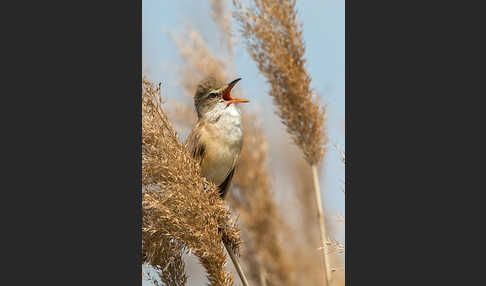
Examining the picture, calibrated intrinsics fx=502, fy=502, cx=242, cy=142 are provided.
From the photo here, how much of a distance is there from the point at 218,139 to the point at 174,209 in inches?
33.5

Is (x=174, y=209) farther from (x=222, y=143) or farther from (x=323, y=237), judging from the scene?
(x=222, y=143)

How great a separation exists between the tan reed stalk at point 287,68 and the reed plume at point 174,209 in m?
0.52

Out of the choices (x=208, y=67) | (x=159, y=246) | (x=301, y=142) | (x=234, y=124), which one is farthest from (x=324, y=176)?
(x=159, y=246)

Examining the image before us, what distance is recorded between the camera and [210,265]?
153 cm

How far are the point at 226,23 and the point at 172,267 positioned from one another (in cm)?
125

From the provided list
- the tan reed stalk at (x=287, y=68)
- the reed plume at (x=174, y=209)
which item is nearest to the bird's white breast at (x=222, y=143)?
the tan reed stalk at (x=287, y=68)

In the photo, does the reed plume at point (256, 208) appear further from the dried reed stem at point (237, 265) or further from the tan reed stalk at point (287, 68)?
the dried reed stem at point (237, 265)

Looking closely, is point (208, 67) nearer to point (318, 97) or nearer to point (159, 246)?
point (318, 97)

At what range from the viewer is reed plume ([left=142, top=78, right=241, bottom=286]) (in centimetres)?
153

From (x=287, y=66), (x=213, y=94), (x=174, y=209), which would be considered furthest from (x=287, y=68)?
(x=174, y=209)

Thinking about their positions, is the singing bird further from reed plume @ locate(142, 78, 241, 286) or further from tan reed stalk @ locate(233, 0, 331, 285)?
reed plume @ locate(142, 78, 241, 286)

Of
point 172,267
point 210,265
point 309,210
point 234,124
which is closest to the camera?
point 210,265

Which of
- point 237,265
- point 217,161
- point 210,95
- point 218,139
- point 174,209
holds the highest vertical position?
point 210,95

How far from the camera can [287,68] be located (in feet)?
6.52
